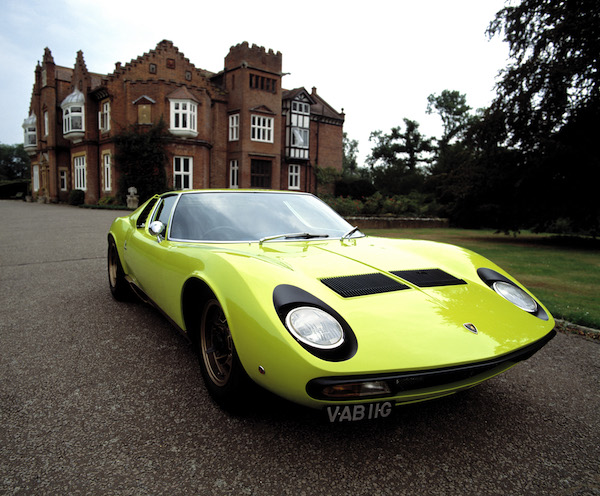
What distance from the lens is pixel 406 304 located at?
2.07 m

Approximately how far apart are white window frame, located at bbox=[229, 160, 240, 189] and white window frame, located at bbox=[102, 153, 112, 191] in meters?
7.65

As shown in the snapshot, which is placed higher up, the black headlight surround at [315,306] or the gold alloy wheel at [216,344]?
the black headlight surround at [315,306]

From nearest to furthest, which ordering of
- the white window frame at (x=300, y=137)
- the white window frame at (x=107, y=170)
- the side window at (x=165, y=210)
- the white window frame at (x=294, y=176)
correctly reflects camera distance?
the side window at (x=165, y=210), the white window frame at (x=107, y=170), the white window frame at (x=300, y=137), the white window frame at (x=294, y=176)

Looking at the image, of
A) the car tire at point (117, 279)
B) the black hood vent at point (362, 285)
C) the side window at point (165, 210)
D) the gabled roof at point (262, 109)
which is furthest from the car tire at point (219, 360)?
the gabled roof at point (262, 109)

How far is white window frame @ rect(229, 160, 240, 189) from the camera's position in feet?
91.6

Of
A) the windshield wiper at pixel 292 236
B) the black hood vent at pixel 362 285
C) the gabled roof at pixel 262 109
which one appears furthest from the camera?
the gabled roof at pixel 262 109

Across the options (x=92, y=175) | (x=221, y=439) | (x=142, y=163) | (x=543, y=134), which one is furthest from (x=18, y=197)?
(x=221, y=439)

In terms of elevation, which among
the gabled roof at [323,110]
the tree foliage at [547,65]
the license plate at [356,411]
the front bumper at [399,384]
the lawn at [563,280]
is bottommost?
the lawn at [563,280]

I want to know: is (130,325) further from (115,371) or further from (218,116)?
(218,116)

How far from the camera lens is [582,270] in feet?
25.3

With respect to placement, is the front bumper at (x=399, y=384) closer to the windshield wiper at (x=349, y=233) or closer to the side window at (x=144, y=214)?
the windshield wiper at (x=349, y=233)

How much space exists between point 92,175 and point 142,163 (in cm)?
560

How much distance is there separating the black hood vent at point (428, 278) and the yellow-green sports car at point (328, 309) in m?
0.01

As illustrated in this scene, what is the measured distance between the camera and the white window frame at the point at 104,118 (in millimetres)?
25672
